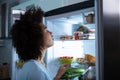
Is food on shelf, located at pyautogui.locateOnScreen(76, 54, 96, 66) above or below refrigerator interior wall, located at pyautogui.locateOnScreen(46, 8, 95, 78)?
below

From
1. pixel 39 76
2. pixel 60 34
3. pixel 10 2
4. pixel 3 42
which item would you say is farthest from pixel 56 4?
pixel 3 42

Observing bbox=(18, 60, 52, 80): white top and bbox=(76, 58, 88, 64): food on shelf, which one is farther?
bbox=(76, 58, 88, 64): food on shelf

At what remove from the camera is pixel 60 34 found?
2.07m

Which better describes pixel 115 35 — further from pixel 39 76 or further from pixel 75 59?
pixel 39 76

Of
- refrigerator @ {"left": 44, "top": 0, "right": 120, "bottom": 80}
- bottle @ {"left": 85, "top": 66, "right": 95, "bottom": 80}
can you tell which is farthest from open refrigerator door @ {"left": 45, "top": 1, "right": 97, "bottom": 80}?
bottle @ {"left": 85, "top": 66, "right": 95, "bottom": 80}

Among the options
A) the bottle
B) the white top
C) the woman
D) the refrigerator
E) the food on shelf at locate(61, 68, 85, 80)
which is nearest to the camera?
the white top

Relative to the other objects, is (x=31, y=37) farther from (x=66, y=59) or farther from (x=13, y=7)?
(x=13, y=7)

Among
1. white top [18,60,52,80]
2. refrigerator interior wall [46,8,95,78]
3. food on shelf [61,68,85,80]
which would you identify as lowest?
food on shelf [61,68,85,80]

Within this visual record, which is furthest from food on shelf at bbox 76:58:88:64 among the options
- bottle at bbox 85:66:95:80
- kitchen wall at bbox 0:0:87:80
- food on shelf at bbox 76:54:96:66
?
kitchen wall at bbox 0:0:87:80

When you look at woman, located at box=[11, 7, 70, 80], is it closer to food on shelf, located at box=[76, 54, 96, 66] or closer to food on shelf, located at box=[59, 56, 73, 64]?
food on shelf, located at box=[76, 54, 96, 66]

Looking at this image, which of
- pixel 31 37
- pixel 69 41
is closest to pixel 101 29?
pixel 31 37

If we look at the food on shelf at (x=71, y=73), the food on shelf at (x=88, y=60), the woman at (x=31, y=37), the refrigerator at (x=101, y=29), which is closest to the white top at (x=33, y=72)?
the woman at (x=31, y=37)

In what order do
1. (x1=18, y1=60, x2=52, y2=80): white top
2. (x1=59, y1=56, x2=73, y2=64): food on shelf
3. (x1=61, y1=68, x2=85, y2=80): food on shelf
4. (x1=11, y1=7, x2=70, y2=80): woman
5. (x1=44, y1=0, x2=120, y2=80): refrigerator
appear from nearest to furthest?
(x1=18, y1=60, x2=52, y2=80): white top, (x1=11, y1=7, x2=70, y2=80): woman, (x1=44, y1=0, x2=120, y2=80): refrigerator, (x1=61, y1=68, x2=85, y2=80): food on shelf, (x1=59, y1=56, x2=73, y2=64): food on shelf

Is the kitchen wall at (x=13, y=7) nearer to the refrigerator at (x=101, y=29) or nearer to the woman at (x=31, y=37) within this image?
the refrigerator at (x=101, y=29)
